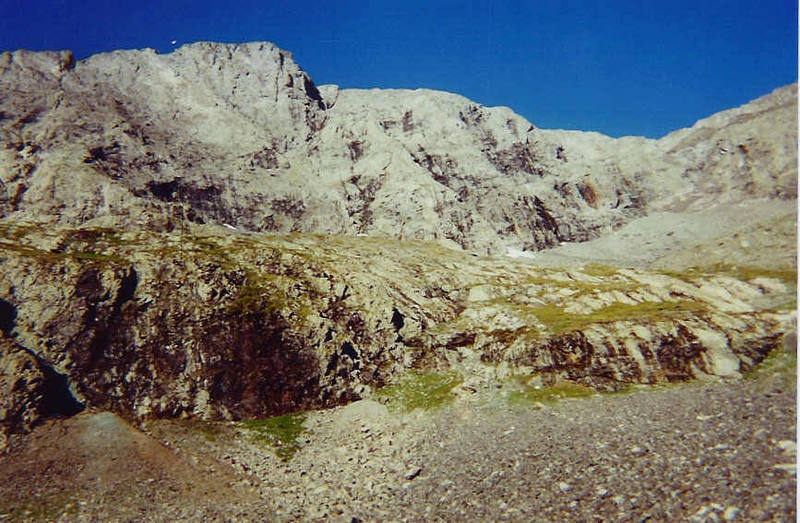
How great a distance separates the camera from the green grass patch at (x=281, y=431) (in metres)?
36.0

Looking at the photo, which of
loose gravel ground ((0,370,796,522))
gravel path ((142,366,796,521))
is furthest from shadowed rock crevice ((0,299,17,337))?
gravel path ((142,366,796,521))

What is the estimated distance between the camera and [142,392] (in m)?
40.7

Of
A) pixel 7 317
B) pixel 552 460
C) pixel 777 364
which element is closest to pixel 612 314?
pixel 777 364

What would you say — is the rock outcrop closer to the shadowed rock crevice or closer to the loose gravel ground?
the shadowed rock crevice

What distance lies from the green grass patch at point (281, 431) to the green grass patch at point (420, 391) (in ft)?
29.3

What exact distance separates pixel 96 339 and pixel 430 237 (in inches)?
5710

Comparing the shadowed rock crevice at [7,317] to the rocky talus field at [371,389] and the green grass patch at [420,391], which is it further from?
the green grass patch at [420,391]

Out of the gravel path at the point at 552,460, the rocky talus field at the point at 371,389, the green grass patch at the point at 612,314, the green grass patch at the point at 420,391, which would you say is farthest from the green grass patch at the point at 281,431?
the green grass patch at the point at 612,314

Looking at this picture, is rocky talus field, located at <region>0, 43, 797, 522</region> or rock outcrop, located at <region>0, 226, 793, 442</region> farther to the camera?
rock outcrop, located at <region>0, 226, 793, 442</region>

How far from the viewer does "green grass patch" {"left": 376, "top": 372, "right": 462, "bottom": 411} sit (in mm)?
42588

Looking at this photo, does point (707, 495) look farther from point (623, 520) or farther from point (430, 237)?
point (430, 237)

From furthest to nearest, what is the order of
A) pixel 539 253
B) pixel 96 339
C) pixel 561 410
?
pixel 539 253 → pixel 96 339 → pixel 561 410

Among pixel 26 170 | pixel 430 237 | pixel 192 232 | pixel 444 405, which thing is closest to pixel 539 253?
pixel 430 237

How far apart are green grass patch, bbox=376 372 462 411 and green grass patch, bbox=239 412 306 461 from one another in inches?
351
